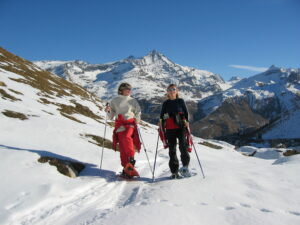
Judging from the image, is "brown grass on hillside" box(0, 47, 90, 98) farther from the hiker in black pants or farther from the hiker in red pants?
the hiker in black pants

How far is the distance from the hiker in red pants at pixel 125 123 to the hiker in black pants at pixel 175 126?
3.94 feet

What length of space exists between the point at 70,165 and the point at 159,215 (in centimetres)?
472

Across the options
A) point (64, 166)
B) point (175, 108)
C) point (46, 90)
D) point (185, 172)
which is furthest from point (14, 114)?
point (46, 90)

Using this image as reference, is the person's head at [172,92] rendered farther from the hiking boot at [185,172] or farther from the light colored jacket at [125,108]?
the hiking boot at [185,172]

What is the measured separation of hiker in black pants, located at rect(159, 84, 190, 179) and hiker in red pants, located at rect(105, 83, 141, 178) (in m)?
1.20

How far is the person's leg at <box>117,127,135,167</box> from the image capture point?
358 inches

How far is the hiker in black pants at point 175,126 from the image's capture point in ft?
28.6

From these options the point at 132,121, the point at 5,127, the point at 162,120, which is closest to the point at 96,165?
the point at 132,121

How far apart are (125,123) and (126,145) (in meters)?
0.82

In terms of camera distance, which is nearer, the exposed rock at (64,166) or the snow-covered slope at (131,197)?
the snow-covered slope at (131,197)

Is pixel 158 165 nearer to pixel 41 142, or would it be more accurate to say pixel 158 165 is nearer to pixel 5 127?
pixel 41 142

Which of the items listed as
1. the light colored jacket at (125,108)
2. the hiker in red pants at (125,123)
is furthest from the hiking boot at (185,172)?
the light colored jacket at (125,108)

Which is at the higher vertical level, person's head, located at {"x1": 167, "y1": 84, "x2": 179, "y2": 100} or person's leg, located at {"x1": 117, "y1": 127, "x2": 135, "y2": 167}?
person's head, located at {"x1": 167, "y1": 84, "x2": 179, "y2": 100}

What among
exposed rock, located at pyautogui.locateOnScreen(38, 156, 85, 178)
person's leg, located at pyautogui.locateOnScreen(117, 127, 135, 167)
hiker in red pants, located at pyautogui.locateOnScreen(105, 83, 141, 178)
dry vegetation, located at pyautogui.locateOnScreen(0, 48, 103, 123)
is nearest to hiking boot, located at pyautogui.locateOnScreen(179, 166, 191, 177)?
hiker in red pants, located at pyautogui.locateOnScreen(105, 83, 141, 178)
